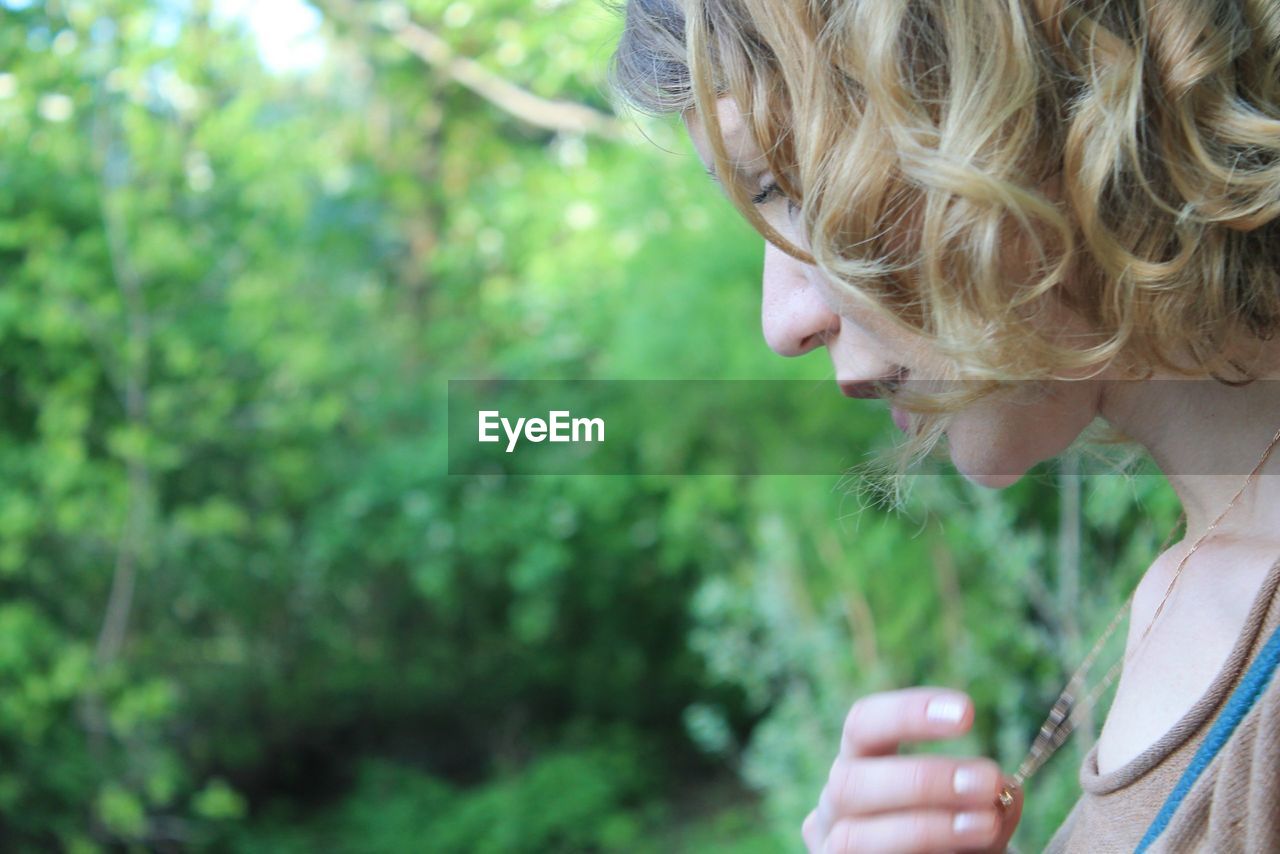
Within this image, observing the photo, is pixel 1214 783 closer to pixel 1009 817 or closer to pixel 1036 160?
pixel 1009 817

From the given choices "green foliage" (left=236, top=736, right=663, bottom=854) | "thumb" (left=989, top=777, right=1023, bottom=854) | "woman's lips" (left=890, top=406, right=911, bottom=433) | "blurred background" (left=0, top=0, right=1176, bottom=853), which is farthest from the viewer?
"green foliage" (left=236, top=736, right=663, bottom=854)

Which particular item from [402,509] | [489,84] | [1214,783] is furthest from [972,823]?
[489,84]

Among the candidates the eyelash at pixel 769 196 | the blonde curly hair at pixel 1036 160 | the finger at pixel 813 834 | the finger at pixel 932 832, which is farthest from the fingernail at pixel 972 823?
the eyelash at pixel 769 196

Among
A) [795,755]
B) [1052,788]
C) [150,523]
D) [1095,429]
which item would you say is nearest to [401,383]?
[150,523]

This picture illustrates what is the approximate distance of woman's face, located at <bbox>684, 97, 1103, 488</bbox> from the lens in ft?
2.51

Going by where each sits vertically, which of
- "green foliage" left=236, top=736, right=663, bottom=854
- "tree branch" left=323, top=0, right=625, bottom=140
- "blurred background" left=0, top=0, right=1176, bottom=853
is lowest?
"green foliage" left=236, top=736, right=663, bottom=854

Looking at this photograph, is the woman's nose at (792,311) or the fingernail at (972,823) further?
the woman's nose at (792,311)

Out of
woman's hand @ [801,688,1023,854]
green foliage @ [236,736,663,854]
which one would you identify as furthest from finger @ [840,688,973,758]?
green foliage @ [236,736,663,854]

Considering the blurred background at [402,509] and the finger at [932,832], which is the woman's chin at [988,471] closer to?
the finger at [932,832]

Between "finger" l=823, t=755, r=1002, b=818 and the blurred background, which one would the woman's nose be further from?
the blurred background

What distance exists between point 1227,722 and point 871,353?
0.31 m

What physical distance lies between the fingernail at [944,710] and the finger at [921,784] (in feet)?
0.08

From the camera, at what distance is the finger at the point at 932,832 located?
2.19 ft

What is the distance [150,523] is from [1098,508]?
3.26 m
